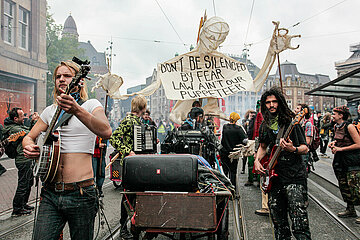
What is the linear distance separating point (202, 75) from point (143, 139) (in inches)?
171

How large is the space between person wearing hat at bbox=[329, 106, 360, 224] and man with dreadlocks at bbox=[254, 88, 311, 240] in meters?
2.34

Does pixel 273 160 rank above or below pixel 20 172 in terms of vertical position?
above

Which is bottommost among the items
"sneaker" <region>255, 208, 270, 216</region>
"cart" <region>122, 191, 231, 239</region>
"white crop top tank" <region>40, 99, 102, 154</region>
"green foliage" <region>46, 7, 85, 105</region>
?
"sneaker" <region>255, 208, 270, 216</region>

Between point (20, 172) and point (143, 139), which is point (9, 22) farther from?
point (143, 139)

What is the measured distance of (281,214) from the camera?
10.4ft

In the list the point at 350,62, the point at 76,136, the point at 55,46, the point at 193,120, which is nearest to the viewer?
the point at 76,136

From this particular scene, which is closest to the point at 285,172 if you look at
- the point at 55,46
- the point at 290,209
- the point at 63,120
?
the point at 290,209

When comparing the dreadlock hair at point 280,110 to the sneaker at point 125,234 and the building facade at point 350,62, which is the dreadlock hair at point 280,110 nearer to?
the sneaker at point 125,234

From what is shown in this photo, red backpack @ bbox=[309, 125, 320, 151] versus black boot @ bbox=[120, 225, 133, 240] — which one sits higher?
red backpack @ bbox=[309, 125, 320, 151]

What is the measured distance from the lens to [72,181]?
2201 mm

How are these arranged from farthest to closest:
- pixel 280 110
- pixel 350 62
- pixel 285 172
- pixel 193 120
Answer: pixel 350 62 → pixel 193 120 → pixel 280 110 → pixel 285 172

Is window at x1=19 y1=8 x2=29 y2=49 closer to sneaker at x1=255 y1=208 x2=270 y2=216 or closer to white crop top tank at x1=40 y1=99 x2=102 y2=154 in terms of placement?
sneaker at x1=255 y1=208 x2=270 y2=216

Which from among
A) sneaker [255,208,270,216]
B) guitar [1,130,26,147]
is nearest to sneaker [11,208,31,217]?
guitar [1,130,26,147]

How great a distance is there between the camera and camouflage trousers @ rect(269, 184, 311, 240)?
294 centimetres
